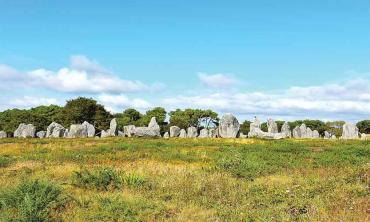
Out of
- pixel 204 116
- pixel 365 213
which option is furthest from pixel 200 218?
pixel 204 116

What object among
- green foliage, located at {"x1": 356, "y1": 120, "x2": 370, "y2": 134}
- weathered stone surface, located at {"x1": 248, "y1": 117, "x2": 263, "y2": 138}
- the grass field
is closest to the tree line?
green foliage, located at {"x1": 356, "y1": 120, "x2": 370, "y2": 134}

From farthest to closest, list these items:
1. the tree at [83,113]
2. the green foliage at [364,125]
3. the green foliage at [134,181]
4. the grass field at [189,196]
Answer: the green foliage at [364,125], the tree at [83,113], the green foliage at [134,181], the grass field at [189,196]

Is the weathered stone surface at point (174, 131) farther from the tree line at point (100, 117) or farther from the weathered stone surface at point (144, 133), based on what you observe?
the tree line at point (100, 117)

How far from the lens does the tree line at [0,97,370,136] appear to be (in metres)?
124

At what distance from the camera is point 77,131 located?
8438 centimetres

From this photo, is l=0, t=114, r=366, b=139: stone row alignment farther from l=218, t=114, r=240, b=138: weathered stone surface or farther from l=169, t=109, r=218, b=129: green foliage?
l=169, t=109, r=218, b=129: green foliage

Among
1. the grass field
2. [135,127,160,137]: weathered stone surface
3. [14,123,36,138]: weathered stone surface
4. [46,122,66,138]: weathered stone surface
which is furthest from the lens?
[46,122,66,138]: weathered stone surface

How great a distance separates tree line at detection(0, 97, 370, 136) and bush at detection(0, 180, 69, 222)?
106799 millimetres

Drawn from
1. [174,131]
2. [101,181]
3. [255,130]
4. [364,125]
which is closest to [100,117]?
[174,131]

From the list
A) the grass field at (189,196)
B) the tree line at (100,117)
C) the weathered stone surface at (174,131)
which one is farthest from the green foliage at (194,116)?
the grass field at (189,196)

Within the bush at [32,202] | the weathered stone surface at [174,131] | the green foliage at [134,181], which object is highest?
the weathered stone surface at [174,131]

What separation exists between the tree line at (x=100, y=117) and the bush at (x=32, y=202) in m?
107

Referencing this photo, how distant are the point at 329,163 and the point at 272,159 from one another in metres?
3.79

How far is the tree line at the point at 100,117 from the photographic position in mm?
123938
